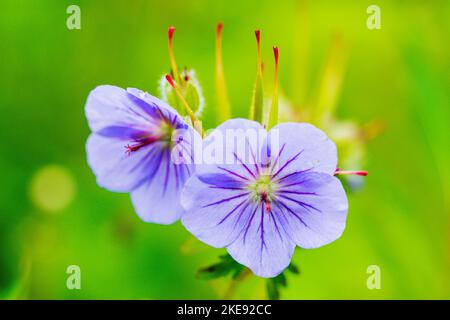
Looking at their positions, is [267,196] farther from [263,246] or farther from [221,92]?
[221,92]

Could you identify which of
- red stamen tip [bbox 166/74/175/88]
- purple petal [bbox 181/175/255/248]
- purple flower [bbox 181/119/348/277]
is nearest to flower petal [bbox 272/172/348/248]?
purple flower [bbox 181/119/348/277]

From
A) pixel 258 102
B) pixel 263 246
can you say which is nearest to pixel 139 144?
pixel 258 102

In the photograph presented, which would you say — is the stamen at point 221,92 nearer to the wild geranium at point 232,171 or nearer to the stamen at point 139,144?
the wild geranium at point 232,171

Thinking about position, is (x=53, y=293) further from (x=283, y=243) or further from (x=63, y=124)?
(x=283, y=243)

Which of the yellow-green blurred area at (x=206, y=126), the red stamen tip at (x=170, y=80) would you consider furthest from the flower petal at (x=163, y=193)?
the yellow-green blurred area at (x=206, y=126)

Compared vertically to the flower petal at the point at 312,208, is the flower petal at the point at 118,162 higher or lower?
higher
